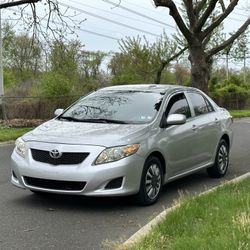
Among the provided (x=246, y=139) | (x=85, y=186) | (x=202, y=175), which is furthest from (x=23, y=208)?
(x=246, y=139)

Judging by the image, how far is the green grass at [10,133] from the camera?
16.5m

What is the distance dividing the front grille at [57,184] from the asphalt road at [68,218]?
0.31 meters

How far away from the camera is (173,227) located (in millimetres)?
5543

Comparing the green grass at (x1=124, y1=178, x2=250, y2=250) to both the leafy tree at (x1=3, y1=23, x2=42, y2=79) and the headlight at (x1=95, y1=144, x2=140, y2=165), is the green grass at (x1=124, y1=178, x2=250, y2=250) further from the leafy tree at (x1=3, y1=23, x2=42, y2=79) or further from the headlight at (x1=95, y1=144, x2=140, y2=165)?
the leafy tree at (x1=3, y1=23, x2=42, y2=79)

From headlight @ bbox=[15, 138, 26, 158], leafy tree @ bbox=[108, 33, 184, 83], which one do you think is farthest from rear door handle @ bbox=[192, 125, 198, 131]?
leafy tree @ bbox=[108, 33, 184, 83]

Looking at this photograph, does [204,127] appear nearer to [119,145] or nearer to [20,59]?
[119,145]

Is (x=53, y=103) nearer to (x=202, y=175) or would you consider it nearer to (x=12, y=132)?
(x=12, y=132)

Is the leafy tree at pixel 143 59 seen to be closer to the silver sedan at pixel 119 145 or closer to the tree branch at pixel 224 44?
the tree branch at pixel 224 44

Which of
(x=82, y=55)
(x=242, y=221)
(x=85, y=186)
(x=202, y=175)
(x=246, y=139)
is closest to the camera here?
(x=242, y=221)

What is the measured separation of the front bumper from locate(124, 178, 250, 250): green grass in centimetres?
77

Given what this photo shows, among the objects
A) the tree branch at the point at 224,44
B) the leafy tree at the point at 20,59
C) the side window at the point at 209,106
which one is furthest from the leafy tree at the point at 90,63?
the side window at the point at 209,106

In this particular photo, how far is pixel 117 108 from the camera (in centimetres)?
807

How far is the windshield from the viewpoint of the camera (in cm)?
Answer: 782

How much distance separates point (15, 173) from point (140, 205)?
1690 mm
